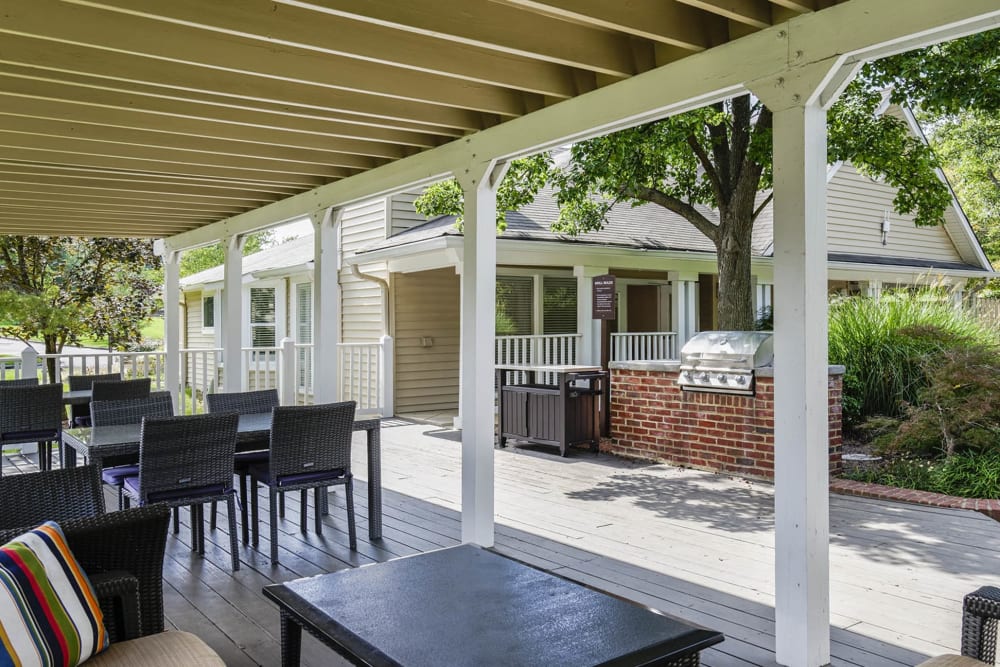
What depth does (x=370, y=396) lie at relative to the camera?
40.1 feet

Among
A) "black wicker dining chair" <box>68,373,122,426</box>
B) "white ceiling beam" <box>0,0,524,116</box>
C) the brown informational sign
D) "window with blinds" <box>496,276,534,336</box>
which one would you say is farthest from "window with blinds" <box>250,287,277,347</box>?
"white ceiling beam" <box>0,0,524,116</box>

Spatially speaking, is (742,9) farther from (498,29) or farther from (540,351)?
(540,351)

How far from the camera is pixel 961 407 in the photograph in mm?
6934

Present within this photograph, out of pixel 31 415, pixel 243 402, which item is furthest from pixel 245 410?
pixel 31 415

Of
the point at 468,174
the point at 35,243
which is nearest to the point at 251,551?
the point at 468,174

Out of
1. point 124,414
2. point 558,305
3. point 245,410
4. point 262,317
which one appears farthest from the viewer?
point 262,317

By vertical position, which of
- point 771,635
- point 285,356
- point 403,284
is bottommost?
point 771,635

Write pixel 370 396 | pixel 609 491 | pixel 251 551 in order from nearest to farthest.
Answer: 1. pixel 251 551
2. pixel 609 491
3. pixel 370 396

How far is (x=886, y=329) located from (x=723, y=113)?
3.17 m

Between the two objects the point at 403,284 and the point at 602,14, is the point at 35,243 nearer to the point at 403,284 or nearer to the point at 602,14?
the point at 403,284

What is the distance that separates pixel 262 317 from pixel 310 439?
1242 centimetres

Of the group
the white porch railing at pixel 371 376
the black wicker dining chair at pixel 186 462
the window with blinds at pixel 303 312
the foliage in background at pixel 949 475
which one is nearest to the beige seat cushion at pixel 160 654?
the black wicker dining chair at pixel 186 462

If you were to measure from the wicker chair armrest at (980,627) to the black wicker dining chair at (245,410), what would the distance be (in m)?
4.28

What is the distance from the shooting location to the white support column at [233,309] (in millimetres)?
8609
